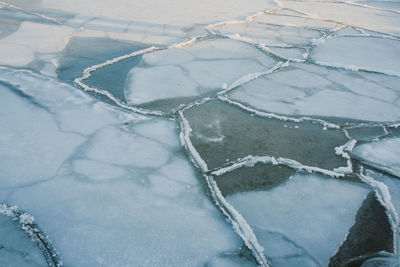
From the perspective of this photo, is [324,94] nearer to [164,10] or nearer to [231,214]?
[231,214]

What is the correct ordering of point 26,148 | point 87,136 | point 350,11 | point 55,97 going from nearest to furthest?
point 26,148, point 87,136, point 55,97, point 350,11

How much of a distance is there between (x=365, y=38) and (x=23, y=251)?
12.2ft

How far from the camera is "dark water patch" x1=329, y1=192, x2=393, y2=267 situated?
41.3 inches

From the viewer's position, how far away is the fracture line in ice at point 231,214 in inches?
41.1

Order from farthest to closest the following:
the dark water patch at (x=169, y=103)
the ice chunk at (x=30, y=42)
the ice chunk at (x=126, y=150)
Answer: the ice chunk at (x=30, y=42), the dark water patch at (x=169, y=103), the ice chunk at (x=126, y=150)

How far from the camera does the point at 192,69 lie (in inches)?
92.6

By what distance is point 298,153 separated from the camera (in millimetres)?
1549

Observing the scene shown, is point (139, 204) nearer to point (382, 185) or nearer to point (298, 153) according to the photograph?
point (298, 153)

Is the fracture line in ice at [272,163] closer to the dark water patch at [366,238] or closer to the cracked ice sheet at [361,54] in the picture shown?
the dark water patch at [366,238]

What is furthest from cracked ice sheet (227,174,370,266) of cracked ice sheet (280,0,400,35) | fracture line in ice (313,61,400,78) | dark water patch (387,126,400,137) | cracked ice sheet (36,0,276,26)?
cracked ice sheet (280,0,400,35)

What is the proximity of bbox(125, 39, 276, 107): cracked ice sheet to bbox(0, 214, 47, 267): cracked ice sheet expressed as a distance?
39.2 inches

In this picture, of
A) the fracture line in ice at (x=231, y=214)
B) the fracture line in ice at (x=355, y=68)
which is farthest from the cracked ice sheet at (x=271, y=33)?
the fracture line in ice at (x=231, y=214)

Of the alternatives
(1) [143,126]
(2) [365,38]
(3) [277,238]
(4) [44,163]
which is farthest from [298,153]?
(2) [365,38]

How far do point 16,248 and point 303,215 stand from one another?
1027 millimetres
